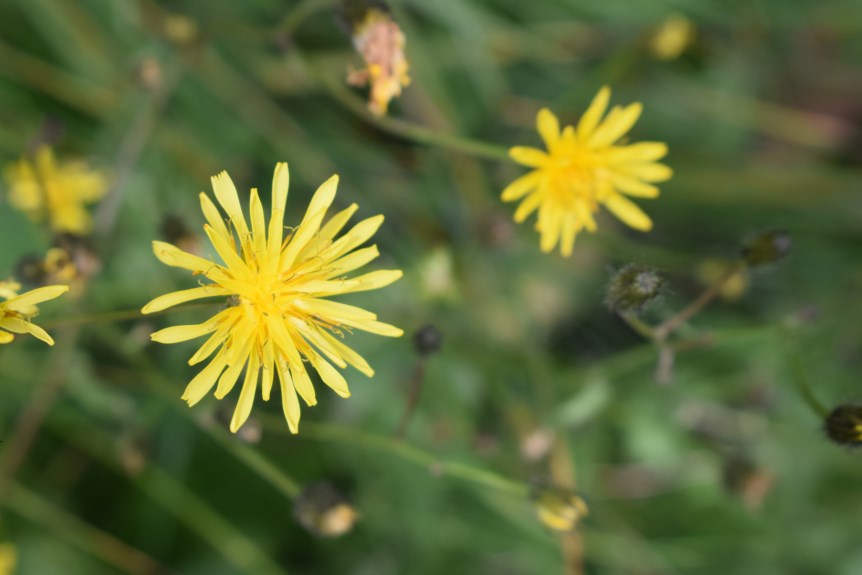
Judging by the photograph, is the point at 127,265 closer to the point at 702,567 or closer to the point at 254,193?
the point at 254,193

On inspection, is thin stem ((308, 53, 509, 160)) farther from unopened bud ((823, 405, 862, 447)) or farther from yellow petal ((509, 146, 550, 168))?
unopened bud ((823, 405, 862, 447))

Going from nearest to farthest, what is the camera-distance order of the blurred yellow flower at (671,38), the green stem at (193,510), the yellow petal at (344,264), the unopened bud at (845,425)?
the yellow petal at (344,264), the unopened bud at (845,425), the blurred yellow flower at (671,38), the green stem at (193,510)

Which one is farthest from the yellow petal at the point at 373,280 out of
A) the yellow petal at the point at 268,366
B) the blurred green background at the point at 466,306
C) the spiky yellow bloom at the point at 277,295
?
the blurred green background at the point at 466,306

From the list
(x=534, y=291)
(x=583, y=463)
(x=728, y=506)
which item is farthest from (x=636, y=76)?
(x=728, y=506)

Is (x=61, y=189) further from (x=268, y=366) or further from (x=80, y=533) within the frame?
(x=268, y=366)

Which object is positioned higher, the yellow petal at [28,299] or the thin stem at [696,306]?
the thin stem at [696,306]

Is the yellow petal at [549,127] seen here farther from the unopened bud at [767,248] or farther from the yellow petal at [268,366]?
the yellow petal at [268,366]

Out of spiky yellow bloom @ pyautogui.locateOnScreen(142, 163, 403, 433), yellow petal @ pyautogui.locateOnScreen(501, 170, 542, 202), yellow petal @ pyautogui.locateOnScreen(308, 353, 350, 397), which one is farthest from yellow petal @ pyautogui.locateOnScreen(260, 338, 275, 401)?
yellow petal @ pyautogui.locateOnScreen(501, 170, 542, 202)
